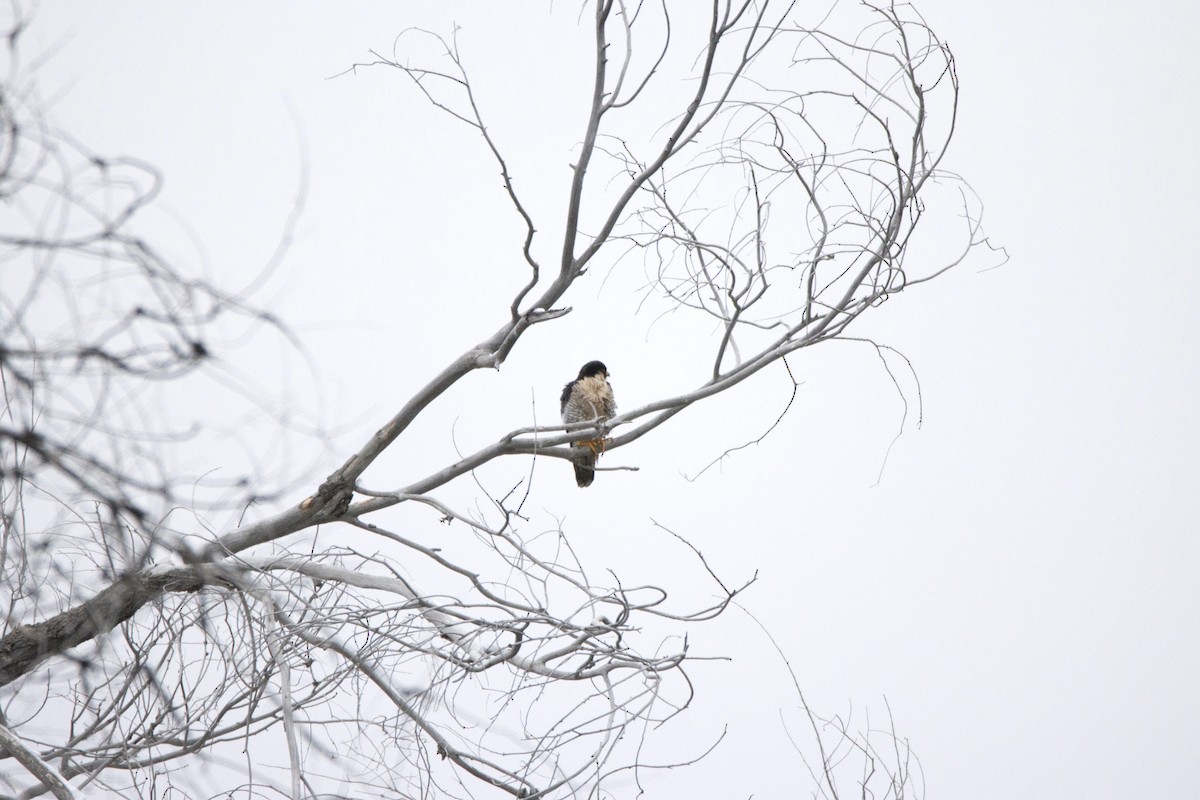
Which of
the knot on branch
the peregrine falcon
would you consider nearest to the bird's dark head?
the peregrine falcon

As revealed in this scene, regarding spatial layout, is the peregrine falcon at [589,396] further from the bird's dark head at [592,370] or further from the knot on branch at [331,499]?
the knot on branch at [331,499]

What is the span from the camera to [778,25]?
2.91m

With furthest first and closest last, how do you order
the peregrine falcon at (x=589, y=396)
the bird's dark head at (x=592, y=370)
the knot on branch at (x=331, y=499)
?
the bird's dark head at (x=592, y=370) < the peregrine falcon at (x=589, y=396) < the knot on branch at (x=331, y=499)

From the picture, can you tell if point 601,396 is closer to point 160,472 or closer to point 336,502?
point 336,502

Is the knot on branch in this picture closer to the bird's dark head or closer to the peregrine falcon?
the peregrine falcon

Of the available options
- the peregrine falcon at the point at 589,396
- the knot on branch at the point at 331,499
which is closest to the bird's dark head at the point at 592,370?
the peregrine falcon at the point at 589,396

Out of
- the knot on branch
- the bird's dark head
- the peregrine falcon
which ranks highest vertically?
the bird's dark head

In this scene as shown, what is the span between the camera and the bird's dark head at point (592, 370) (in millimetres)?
6430

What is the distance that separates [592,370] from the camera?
645 cm

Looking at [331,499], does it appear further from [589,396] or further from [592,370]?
[592,370]

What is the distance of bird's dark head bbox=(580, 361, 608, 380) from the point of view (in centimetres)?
Result: 643

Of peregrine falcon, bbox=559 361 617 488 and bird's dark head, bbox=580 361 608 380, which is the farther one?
bird's dark head, bbox=580 361 608 380

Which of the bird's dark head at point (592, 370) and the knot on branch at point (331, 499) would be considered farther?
the bird's dark head at point (592, 370)

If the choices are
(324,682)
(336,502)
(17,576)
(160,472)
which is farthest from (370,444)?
(160,472)
